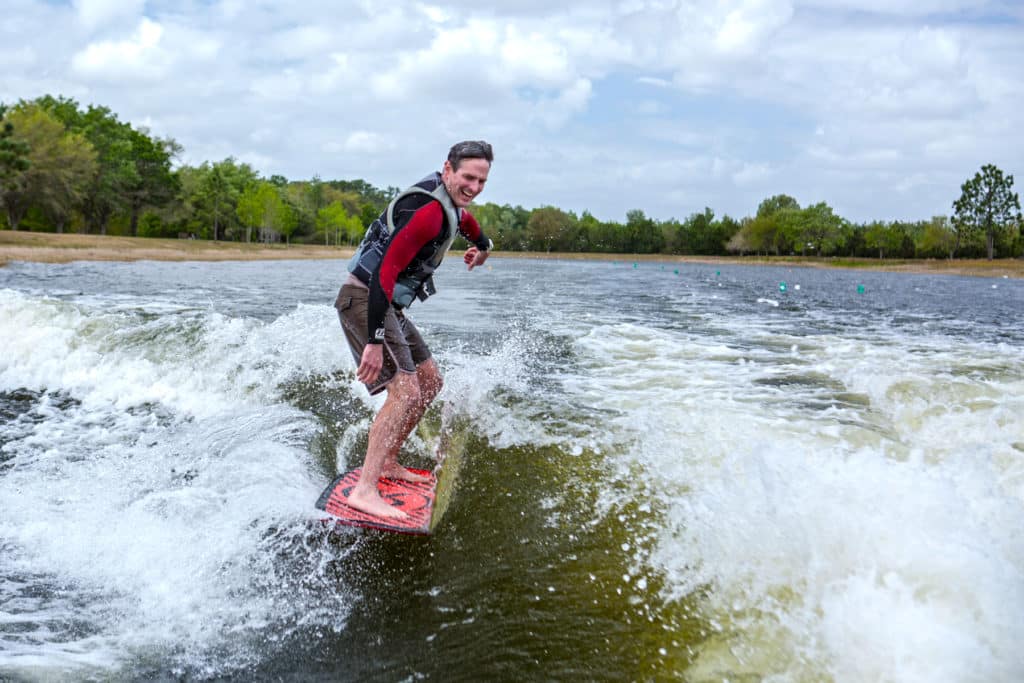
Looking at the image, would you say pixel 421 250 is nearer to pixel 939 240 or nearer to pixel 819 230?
pixel 939 240

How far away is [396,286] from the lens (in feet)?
13.6

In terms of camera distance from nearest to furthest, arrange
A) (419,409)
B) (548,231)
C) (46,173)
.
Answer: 1. (419,409)
2. (46,173)
3. (548,231)

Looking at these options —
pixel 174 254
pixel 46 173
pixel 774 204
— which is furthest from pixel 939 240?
pixel 46 173

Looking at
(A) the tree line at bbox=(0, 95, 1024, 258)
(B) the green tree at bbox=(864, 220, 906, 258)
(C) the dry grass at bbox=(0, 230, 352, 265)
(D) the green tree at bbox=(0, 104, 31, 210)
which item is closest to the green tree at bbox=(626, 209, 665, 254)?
(A) the tree line at bbox=(0, 95, 1024, 258)

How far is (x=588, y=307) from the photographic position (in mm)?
19109

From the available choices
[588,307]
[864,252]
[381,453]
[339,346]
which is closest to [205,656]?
[381,453]

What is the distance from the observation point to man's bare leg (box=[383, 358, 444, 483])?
429 centimetres

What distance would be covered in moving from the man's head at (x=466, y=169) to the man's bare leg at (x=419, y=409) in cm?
123

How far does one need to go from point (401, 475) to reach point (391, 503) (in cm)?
52

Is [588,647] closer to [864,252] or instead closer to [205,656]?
[205,656]

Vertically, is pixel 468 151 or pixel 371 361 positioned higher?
pixel 468 151

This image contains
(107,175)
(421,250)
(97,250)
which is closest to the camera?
(421,250)

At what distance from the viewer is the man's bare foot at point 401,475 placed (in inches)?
187

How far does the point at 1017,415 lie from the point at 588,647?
589 cm
